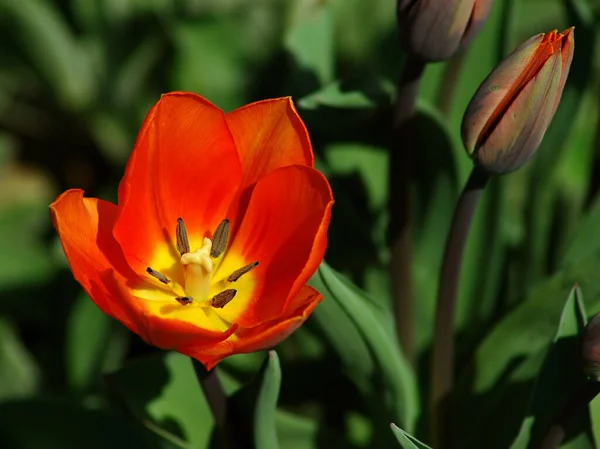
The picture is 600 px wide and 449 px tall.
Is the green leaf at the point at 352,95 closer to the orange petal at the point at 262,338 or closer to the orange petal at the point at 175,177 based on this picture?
the orange petal at the point at 175,177

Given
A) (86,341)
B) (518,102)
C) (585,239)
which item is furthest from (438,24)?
(86,341)

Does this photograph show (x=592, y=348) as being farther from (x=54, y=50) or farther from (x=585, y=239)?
(x=54, y=50)

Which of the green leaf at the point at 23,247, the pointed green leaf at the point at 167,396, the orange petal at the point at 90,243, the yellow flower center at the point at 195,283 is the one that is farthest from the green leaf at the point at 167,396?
the green leaf at the point at 23,247

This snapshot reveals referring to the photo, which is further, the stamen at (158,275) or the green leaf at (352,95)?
the green leaf at (352,95)

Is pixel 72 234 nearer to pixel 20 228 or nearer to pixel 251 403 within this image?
pixel 251 403

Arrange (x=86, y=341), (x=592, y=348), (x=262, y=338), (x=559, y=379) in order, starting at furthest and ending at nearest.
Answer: (x=86, y=341)
(x=559, y=379)
(x=592, y=348)
(x=262, y=338)

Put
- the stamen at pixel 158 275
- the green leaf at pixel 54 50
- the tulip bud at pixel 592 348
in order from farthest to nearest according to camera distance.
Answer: the green leaf at pixel 54 50, the stamen at pixel 158 275, the tulip bud at pixel 592 348

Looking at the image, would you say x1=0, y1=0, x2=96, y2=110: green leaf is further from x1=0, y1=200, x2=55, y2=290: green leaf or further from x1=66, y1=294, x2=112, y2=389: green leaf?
x1=66, y1=294, x2=112, y2=389: green leaf

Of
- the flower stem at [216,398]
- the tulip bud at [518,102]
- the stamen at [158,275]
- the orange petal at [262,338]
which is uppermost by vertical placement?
the tulip bud at [518,102]

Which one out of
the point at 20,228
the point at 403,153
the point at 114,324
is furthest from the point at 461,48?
the point at 20,228
